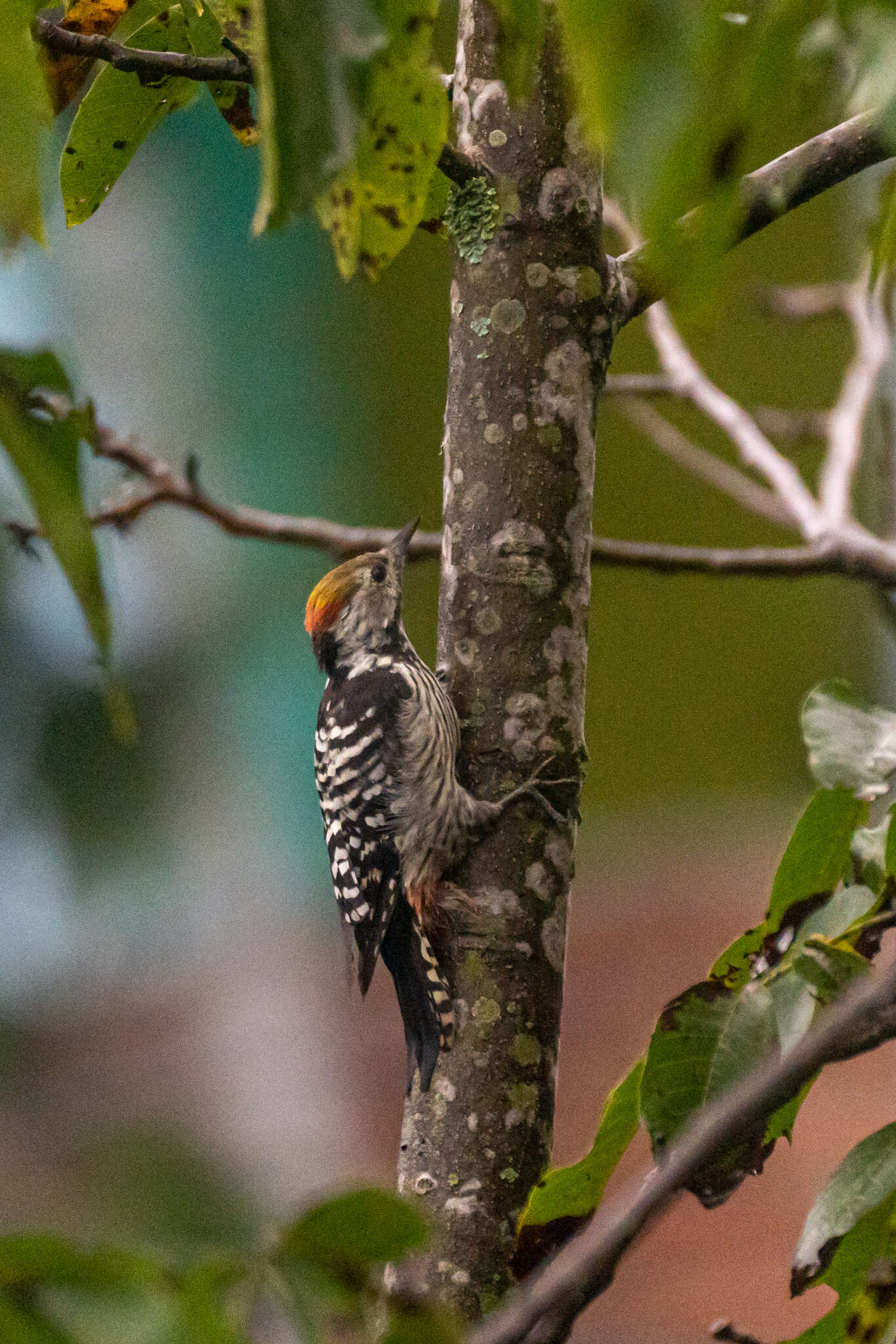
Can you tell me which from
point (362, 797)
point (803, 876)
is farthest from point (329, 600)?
point (803, 876)

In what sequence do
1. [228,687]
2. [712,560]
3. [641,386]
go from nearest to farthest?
[712,560] → [641,386] → [228,687]

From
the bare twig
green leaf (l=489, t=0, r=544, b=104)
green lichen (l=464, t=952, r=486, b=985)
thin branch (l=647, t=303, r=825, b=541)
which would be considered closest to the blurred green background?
thin branch (l=647, t=303, r=825, b=541)

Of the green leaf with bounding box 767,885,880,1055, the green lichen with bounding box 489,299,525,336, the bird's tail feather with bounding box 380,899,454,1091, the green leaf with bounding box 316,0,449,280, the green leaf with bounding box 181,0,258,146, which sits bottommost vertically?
the bird's tail feather with bounding box 380,899,454,1091

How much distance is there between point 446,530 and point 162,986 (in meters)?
3.45

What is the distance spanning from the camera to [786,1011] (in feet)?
2.47

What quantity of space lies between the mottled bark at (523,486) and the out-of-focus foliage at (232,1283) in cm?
71

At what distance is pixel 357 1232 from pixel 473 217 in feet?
3.52

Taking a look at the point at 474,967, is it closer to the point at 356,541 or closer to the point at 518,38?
the point at 518,38

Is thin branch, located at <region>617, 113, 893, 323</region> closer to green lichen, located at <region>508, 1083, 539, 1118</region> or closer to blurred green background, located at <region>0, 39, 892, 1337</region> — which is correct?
green lichen, located at <region>508, 1083, 539, 1118</region>

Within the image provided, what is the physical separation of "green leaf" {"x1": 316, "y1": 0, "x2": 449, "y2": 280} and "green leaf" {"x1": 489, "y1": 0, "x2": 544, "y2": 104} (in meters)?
0.05

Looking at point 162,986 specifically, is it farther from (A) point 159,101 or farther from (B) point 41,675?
(A) point 159,101

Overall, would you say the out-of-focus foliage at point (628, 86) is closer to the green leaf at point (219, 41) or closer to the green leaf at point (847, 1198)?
the green leaf at point (219, 41)

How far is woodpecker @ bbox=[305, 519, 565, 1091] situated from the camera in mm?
1354

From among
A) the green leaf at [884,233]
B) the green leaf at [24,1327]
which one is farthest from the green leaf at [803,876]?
the green leaf at [24,1327]
